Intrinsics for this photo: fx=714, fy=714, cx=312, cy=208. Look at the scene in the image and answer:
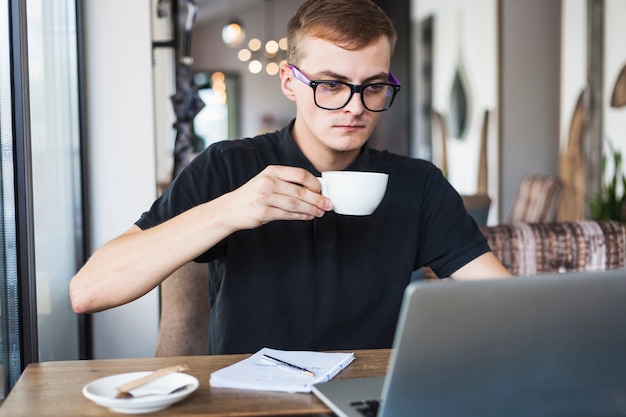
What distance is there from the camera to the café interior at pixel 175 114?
1.60 meters

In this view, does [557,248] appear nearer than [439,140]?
Yes

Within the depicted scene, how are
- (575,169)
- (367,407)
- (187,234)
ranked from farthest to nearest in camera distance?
1. (575,169)
2. (187,234)
3. (367,407)

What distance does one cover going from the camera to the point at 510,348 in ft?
2.60

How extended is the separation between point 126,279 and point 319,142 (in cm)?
51

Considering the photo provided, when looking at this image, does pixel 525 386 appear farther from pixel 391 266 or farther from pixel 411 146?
pixel 411 146

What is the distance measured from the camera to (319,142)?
1.50m

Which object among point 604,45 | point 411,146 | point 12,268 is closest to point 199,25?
point 411,146

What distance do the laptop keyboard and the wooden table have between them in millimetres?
39

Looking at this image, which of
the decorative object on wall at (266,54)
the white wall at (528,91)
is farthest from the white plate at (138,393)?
the decorative object on wall at (266,54)

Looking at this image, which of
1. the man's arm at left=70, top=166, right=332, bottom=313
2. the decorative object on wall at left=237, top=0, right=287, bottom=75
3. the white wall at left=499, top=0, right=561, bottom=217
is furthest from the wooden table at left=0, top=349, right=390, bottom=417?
the decorative object on wall at left=237, top=0, right=287, bottom=75

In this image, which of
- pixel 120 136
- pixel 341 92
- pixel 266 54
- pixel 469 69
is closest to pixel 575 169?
pixel 469 69

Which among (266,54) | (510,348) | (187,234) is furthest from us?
(266,54)

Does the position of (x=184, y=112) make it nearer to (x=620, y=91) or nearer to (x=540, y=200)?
(x=540, y=200)

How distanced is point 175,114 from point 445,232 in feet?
5.86
